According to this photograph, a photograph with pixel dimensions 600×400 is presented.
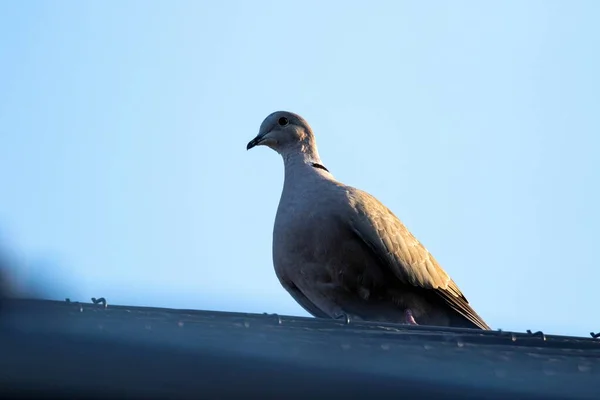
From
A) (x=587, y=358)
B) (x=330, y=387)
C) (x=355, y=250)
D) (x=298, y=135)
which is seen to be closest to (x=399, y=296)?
(x=355, y=250)

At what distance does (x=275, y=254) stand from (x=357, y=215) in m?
0.59

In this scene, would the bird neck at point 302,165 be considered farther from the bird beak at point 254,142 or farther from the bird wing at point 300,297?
the bird wing at point 300,297

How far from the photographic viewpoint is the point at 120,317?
3189mm

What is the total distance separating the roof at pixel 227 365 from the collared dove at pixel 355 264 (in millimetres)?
4049

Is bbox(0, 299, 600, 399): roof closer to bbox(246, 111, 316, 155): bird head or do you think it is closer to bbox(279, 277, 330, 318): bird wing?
bbox(279, 277, 330, 318): bird wing

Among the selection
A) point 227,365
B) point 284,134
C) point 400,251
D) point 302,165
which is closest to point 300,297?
point 400,251

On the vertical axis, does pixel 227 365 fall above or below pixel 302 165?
below

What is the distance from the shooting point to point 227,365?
98.6 inches

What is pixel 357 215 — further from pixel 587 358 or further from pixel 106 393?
pixel 106 393

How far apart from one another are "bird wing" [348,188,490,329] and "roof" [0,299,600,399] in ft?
13.6

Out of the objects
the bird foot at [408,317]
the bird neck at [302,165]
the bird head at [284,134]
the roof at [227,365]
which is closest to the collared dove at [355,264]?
the bird foot at [408,317]

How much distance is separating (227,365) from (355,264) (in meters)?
4.88

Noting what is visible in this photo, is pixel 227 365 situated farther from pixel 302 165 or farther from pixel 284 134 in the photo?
pixel 284 134

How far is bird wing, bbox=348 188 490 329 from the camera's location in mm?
7426
